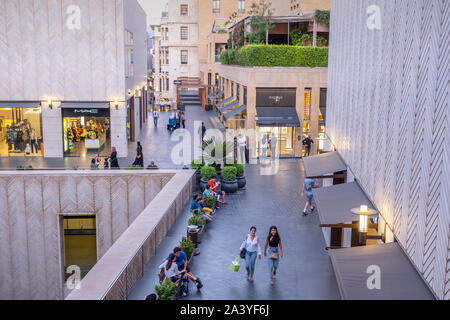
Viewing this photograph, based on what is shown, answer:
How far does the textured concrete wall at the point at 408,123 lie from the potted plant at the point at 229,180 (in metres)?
7.66

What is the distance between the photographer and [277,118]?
103 ft

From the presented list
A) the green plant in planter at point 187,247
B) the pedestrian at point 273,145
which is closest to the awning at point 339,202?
the green plant in planter at point 187,247

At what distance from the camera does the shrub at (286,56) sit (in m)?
31.6

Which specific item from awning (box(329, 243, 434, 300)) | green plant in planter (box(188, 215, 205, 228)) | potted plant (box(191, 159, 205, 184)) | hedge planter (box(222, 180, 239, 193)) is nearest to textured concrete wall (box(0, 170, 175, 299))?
potted plant (box(191, 159, 205, 184))

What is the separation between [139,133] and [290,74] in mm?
13708

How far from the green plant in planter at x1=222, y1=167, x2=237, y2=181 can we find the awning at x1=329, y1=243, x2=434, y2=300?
39.3 ft

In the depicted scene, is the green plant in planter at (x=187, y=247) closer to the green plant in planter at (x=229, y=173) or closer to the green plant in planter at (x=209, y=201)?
the green plant in planter at (x=209, y=201)

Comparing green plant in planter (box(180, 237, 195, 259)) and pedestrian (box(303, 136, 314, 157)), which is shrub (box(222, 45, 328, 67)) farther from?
green plant in planter (box(180, 237, 195, 259))

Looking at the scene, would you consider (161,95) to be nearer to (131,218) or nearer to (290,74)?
(290,74)

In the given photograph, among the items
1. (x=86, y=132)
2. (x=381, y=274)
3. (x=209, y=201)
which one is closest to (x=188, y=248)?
(x=209, y=201)

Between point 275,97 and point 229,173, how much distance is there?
11167 mm

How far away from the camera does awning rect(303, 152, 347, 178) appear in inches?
664

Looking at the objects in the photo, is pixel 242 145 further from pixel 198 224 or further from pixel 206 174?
pixel 198 224
